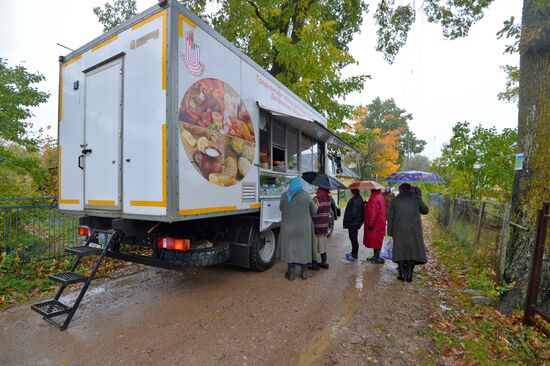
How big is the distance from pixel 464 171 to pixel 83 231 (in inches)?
365

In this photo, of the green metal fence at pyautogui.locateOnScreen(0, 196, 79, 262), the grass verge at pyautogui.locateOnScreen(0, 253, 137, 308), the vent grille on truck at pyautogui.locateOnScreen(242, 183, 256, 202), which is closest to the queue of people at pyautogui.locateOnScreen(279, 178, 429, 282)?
the vent grille on truck at pyautogui.locateOnScreen(242, 183, 256, 202)

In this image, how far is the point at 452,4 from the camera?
6094 millimetres

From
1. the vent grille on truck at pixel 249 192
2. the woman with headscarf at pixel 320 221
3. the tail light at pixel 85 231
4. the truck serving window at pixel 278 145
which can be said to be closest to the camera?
the tail light at pixel 85 231

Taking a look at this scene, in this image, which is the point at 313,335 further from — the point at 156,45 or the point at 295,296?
the point at 156,45

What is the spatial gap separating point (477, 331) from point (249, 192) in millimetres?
3278

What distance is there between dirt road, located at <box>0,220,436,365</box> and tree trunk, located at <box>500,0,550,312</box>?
4.03ft

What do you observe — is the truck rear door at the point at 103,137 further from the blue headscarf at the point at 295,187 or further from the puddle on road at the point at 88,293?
the blue headscarf at the point at 295,187

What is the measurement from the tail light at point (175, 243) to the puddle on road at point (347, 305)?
5.76 ft

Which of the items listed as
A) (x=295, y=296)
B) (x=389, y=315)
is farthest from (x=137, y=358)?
(x=389, y=315)

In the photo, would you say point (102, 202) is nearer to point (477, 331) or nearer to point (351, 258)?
point (477, 331)

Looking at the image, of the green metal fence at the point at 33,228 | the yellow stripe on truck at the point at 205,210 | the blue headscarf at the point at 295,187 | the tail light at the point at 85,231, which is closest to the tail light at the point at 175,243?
the yellow stripe on truck at the point at 205,210

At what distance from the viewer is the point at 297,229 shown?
15.9 ft

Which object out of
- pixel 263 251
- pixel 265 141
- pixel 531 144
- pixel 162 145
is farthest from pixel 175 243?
A: pixel 531 144

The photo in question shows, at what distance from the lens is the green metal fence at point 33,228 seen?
489 cm
